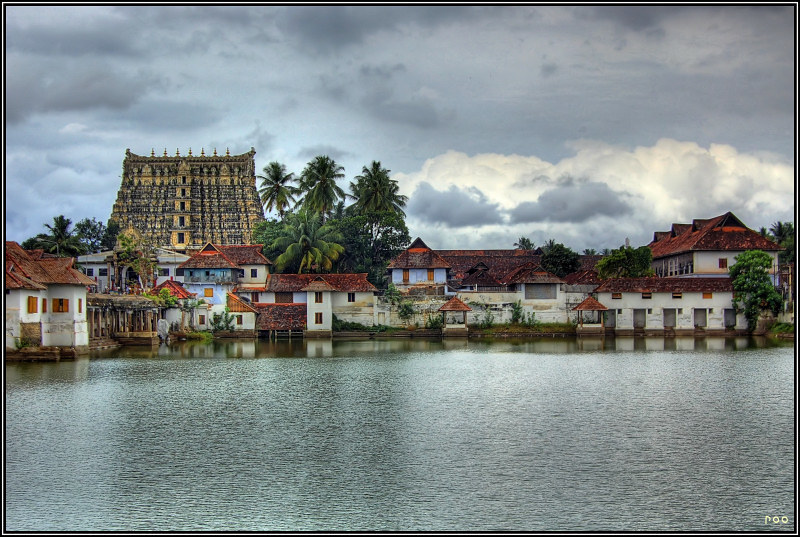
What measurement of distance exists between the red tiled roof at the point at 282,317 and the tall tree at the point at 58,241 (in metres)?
22.7

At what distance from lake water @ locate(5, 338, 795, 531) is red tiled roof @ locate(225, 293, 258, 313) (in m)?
24.8

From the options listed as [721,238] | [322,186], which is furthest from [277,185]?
[721,238]

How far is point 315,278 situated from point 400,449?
4252 centimetres

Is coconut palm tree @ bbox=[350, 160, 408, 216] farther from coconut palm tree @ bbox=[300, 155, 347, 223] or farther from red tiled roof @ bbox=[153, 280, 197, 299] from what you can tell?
red tiled roof @ bbox=[153, 280, 197, 299]

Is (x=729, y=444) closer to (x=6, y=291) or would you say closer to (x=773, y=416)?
(x=773, y=416)

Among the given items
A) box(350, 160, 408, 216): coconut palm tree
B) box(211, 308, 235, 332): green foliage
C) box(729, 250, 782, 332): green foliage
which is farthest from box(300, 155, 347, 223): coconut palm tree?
box(729, 250, 782, 332): green foliage

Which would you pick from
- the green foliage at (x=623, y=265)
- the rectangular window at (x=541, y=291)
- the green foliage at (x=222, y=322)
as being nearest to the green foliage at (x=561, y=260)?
the green foliage at (x=623, y=265)

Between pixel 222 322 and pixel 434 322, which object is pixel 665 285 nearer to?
pixel 434 322

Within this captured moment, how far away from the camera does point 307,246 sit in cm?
6781

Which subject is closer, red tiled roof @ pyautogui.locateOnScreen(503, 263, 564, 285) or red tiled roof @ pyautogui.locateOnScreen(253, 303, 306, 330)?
red tiled roof @ pyautogui.locateOnScreen(253, 303, 306, 330)

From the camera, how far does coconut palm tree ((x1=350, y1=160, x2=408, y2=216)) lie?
254ft

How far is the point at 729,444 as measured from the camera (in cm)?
2053

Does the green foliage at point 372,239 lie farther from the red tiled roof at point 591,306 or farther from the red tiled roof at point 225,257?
the red tiled roof at point 591,306

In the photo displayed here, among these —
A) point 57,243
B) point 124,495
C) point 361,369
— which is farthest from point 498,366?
point 57,243
